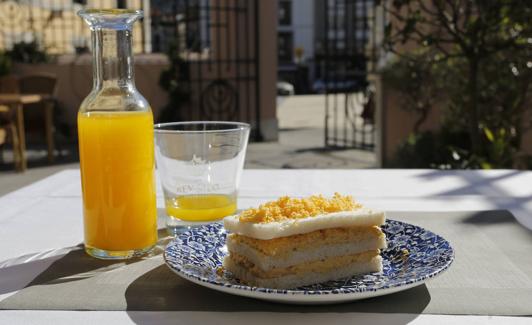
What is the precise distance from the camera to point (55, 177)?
1.66 metres

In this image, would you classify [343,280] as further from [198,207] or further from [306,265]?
[198,207]

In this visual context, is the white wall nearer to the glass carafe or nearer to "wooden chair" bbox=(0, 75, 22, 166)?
"wooden chair" bbox=(0, 75, 22, 166)

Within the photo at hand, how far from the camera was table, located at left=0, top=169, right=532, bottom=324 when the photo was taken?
70 cm

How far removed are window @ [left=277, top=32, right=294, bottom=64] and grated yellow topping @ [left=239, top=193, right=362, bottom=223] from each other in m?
33.0

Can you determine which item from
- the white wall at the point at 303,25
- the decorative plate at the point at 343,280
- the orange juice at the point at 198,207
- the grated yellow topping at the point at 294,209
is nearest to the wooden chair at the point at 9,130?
the orange juice at the point at 198,207

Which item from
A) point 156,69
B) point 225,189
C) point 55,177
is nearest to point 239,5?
point 156,69

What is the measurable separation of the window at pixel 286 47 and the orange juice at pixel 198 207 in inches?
1292

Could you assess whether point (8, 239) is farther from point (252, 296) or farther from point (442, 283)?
point (442, 283)

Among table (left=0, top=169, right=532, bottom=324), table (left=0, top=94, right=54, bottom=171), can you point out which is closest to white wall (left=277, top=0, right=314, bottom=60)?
table (left=0, top=94, right=54, bottom=171)

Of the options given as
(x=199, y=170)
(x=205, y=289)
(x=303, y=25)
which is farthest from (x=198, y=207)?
(x=303, y=25)

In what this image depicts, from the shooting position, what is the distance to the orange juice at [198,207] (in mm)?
1066

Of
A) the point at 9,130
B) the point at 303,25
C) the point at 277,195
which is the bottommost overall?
the point at 9,130

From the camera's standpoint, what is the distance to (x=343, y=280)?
81 cm

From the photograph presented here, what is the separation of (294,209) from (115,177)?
0.95 feet
